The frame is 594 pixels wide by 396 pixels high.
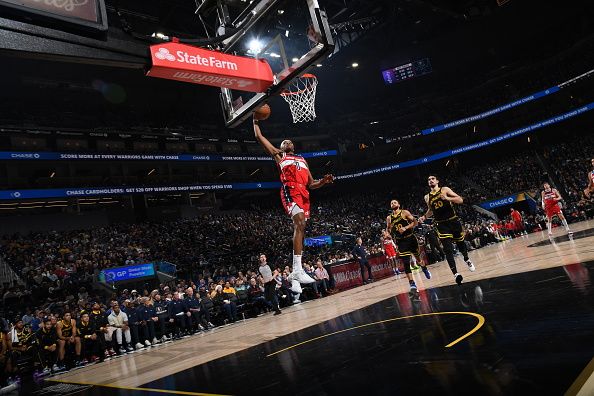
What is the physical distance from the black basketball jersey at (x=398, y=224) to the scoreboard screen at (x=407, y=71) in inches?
1079

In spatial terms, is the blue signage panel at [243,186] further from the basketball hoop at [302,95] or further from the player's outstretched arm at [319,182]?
the player's outstretched arm at [319,182]

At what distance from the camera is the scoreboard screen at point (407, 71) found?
32531 mm

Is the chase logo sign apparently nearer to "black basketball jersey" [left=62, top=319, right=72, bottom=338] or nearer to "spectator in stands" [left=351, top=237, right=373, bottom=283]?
"spectator in stands" [left=351, top=237, right=373, bottom=283]

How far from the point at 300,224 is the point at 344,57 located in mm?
27531

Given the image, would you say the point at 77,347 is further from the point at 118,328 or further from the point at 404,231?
the point at 404,231

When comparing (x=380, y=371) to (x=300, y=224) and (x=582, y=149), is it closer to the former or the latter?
(x=300, y=224)

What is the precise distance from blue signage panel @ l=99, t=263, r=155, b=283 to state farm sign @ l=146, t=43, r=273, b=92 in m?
13.8

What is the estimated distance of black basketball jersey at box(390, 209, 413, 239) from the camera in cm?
794

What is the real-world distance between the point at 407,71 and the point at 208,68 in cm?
3045

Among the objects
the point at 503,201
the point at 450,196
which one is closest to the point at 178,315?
the point at 450,196

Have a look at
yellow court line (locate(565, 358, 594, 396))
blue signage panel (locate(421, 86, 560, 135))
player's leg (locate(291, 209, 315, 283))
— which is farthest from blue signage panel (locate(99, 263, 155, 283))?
blue signage panel (locate(421, 86, 560, 135))

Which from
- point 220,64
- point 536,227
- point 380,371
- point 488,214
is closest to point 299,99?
point 220,64

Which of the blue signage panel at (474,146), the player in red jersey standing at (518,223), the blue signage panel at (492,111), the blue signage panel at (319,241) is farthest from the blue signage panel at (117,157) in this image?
the player in red jersey standing at (518,223)

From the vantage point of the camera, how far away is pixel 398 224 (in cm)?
796
